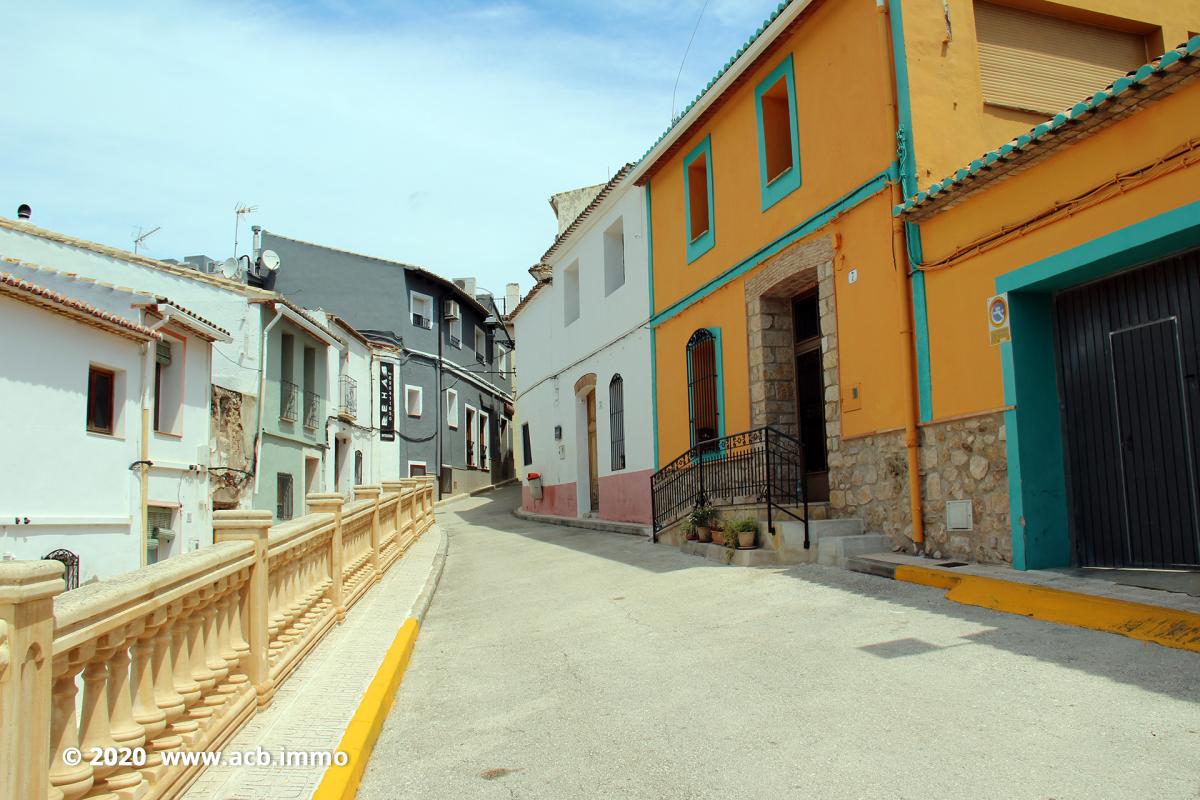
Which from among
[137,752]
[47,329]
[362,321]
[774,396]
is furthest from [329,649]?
[362,321]

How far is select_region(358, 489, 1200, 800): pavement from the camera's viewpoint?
3.67 m

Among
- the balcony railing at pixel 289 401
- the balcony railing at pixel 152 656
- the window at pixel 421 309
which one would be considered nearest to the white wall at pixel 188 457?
A: the balcony railing at pixel 289 401

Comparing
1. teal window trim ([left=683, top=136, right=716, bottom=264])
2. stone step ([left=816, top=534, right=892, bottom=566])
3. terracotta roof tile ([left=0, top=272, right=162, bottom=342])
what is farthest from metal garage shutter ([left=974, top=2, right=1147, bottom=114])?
terracotta roof tile ([left=0, top=272, right=162, bottom=342])

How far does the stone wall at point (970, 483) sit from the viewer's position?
769cm

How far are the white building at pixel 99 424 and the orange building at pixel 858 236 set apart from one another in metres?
8.38

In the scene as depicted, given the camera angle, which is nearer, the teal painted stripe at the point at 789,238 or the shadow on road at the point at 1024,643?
the shadow on road at the point at 1024,643

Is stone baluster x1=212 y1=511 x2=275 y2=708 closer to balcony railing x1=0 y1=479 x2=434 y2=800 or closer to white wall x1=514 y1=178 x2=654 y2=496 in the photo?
balcony railing x1=0 y1=479 x2=434 y2=800

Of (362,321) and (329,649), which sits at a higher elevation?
(362,321)

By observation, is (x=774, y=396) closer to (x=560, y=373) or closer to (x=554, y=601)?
(x=554, y=601)

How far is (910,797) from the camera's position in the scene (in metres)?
3.41

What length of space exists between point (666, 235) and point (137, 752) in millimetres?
13115

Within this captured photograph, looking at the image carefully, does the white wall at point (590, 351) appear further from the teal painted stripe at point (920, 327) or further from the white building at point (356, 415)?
the teal painted stripe at point (920, 327)

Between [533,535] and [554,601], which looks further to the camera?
[533,535]

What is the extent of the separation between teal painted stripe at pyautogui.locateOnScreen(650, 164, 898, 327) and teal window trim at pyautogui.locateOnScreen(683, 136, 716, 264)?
2.13 feet
